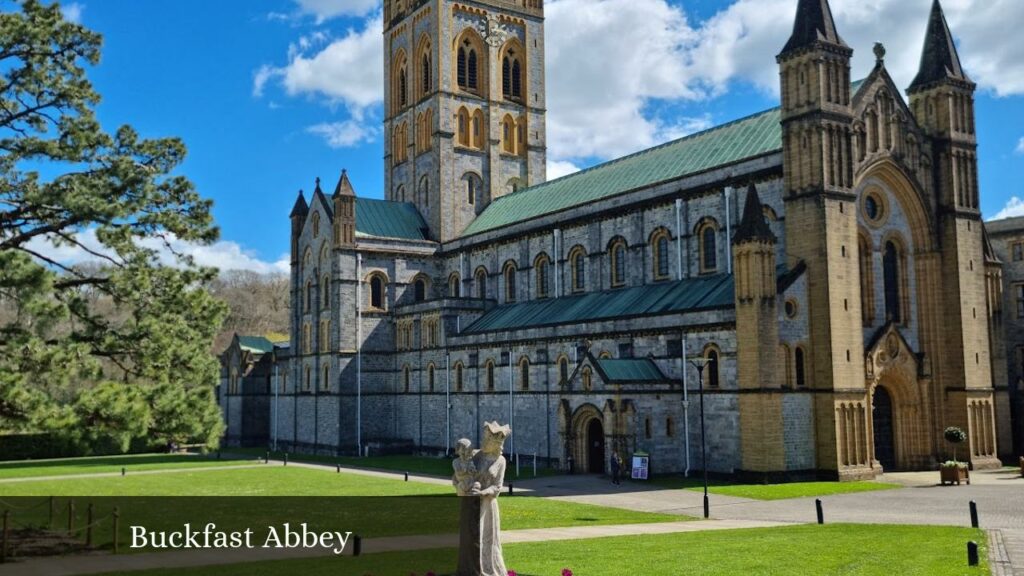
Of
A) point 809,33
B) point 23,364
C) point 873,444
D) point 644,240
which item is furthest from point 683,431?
point 23,364

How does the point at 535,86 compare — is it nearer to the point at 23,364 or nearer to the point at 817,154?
the point at 817,154

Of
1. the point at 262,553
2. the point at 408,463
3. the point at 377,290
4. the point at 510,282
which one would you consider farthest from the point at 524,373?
the point at 262,553

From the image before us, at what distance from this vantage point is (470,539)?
16.5m

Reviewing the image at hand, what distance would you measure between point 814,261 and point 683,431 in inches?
392

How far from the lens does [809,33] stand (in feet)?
144

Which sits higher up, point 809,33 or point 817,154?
point 809,33

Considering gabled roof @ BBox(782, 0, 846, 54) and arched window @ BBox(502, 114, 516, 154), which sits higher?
arched window @ BBox(502, 114, 516, 154)

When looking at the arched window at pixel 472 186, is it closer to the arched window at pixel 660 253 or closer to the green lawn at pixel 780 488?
the arched window at pixel 660 253

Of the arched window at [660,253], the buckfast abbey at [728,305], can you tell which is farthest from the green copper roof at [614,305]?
the arched window at [660,253]

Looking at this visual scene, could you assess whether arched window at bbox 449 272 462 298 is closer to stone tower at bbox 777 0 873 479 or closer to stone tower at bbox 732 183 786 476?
stone tower at bbox 777 0 873 479

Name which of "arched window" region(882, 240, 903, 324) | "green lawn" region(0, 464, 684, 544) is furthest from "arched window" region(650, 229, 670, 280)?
"green lawn" region(0, 464, 684, 544)

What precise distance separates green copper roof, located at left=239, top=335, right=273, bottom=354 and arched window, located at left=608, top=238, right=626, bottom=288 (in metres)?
38.2

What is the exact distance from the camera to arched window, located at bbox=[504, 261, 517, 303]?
6475cm

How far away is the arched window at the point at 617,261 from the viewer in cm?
5500
